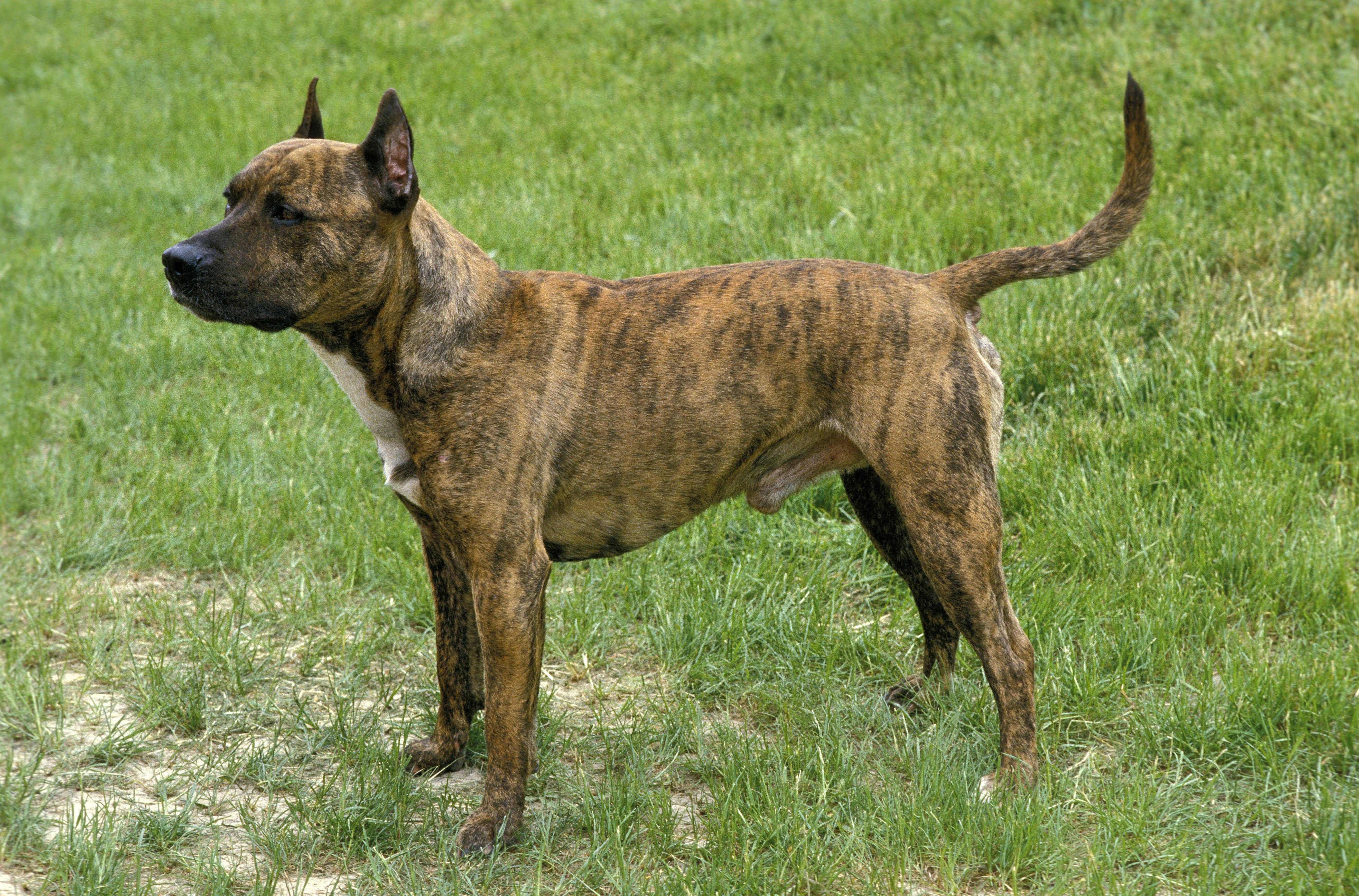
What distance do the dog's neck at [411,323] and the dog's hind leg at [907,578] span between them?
4.78ft

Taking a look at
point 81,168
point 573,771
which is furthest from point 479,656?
point 81,168

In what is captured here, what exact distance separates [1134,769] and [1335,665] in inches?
31.6

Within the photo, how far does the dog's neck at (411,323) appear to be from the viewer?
3.59m

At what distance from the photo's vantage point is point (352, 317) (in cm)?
357

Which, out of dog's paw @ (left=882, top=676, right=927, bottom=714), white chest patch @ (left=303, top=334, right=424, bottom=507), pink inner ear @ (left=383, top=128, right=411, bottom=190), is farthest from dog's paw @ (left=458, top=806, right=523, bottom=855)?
pink inner ear @ (left=383, top=128, right=411, bottom=190)

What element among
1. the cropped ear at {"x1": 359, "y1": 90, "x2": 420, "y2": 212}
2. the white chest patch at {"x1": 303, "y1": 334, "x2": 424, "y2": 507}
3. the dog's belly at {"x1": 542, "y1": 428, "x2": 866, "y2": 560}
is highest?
the cropped ear at {"x1": 359, "y1": 90, "x2": 420, "y2": 212}

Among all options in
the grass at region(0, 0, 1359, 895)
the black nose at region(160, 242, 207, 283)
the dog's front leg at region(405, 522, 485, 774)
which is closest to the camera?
the black nose at region(160, 242, 207, 283)

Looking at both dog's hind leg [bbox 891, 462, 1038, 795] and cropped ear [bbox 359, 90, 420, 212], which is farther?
dog's hind leg [bbox 891, 462, 1038, 795]

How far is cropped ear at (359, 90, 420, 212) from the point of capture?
342cm

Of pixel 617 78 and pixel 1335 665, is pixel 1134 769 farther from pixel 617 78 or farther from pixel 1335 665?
pixel 617 78

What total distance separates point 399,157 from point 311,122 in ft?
2.39

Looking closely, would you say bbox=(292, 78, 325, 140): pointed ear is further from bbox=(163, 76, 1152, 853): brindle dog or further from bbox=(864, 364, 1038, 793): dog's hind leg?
bbox=(864, 364, 1038, 793): dog's hind leg

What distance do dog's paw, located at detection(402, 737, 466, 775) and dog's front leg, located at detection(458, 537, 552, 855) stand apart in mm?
492

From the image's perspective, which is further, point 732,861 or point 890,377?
point 890,377
